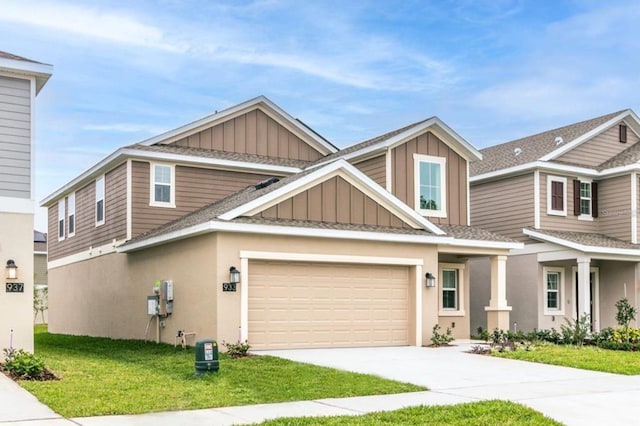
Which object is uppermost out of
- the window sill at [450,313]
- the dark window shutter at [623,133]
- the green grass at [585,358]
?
the dark window shutter at [623,133]

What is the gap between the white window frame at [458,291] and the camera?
2273 cm

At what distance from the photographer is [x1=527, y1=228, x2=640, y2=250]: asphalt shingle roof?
24180 mm

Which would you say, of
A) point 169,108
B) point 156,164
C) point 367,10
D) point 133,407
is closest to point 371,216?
point 367,10

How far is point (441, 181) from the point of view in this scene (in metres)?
22.8

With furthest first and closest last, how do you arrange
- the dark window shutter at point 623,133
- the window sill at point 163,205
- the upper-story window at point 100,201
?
the dark window shutter at point 623,133, the upper-story window at point 100,201, the window sill at point 163,205

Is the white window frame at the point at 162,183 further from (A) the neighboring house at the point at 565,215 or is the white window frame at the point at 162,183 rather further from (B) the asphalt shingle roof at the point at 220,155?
(A) the neighboring house at the point at 565,215

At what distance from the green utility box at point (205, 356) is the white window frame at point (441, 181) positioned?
10664 millimetres

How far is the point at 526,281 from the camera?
2553 cm

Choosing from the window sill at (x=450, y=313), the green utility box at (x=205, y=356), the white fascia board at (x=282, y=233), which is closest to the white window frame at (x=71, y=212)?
the white fascia board at (x=282, y=233)

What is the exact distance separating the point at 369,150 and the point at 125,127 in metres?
9.19

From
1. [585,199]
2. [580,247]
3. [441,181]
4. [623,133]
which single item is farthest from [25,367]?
[623,133]

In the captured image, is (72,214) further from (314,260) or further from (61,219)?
(314,260)

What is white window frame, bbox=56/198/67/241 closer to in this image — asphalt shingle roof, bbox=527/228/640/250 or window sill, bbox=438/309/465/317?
window sill, bbox=438/309/465/317

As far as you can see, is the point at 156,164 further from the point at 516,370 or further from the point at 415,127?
the point at 516,370
